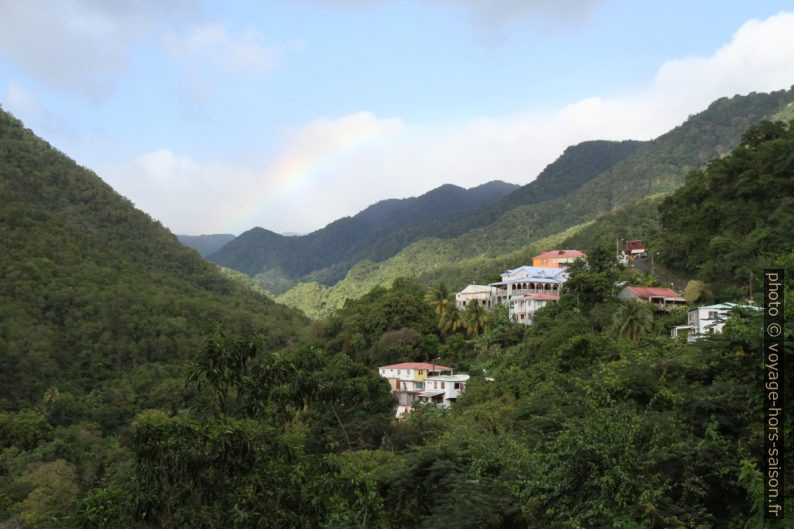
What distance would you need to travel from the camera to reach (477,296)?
1802 inches

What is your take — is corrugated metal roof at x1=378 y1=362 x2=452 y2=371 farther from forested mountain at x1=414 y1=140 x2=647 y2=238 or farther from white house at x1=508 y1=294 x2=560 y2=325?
forested mountain at x1=414 y1=140 x2=647 y2=238

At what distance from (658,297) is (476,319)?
10892 millimetres

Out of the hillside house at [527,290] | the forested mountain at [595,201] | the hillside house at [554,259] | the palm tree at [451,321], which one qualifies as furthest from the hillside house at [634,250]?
the forested mountain at [595,201]

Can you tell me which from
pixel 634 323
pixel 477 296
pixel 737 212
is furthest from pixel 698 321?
pixel 477 296

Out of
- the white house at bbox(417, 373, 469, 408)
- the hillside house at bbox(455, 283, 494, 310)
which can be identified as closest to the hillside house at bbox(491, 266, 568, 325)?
the hillside house at bbox(455, 283, 494, 310)

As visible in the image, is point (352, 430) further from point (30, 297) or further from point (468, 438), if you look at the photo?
point (30, 297)

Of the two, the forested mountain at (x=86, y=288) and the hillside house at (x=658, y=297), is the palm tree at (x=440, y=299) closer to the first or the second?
the hillside house at (x=658, y=297)

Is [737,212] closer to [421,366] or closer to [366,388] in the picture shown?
[421,366]

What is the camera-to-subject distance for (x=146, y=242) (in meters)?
79.8

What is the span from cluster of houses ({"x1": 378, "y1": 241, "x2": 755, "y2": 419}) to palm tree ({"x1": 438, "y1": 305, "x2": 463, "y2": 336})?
1.41 meters

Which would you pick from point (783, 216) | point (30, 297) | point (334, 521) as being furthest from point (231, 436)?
point (30, 297)

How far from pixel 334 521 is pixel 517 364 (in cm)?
2159

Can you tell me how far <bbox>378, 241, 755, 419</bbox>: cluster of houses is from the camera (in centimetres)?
2616

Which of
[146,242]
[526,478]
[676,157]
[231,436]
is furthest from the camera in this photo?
[676,157]
